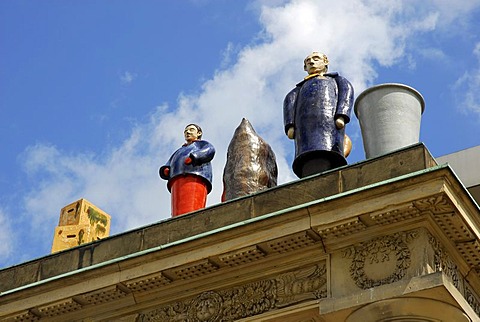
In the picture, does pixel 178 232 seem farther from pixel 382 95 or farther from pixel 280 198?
pixel 382 95

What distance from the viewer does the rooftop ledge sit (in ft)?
55.0

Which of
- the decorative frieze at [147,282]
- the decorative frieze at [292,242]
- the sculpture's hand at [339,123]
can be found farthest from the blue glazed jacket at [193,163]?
the decorative frieze at [292,242]

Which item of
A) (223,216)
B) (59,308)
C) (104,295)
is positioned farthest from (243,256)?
(59,308)

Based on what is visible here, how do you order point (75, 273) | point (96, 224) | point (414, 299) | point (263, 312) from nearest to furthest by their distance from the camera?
1. point (414, 299)
2. point (263, 312)
3. point (75, 273)
4. point (96, 224)

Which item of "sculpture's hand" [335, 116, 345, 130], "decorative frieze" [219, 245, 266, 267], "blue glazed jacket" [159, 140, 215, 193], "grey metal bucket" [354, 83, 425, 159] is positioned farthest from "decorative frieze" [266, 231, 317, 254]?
"blue glazed jacket" [159, 140, 215, 193]

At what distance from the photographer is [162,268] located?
691 inches

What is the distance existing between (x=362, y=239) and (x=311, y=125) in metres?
3.11

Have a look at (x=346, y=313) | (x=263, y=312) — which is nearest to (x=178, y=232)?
(x=263, y=312)

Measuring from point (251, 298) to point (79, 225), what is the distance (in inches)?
222

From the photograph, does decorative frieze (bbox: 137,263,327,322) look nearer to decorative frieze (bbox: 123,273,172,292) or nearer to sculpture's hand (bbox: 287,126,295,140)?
decorative frieze (bbox: 123,273,172,292)

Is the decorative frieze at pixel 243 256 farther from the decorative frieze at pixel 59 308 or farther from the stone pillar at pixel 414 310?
the decorative frieze at pixel 59 308

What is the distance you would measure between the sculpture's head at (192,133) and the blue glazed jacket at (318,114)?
2516mm

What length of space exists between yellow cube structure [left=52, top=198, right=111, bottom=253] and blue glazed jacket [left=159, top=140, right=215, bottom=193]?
5.66 ft

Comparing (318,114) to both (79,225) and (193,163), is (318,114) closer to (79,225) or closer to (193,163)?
(193,163)
